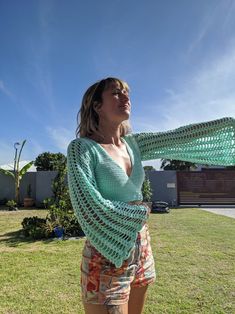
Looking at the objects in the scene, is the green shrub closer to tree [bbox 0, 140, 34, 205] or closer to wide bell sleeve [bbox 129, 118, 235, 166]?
wide bell sleeve [bbox 129, 118, 235, 166]

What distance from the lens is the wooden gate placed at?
18.5 m

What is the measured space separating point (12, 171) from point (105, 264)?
18.5 metres

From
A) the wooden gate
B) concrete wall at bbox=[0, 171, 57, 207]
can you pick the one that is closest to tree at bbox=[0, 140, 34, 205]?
concrete wall at bbox=[0, 171, 57, 207]

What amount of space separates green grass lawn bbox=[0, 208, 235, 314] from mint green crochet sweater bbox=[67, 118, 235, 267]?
2.48 m

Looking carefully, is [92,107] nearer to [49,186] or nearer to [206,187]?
[49,186]

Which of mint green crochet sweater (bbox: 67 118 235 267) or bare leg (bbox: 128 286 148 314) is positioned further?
bare leg (bbox: 128 286 148 314)

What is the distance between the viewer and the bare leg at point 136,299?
62.1 inches

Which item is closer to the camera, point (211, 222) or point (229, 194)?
point (211, 222)

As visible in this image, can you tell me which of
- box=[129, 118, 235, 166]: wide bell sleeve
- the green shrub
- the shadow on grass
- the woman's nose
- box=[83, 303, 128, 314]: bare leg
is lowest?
the shadow on grass

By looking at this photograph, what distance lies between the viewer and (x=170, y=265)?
5508 millimetres

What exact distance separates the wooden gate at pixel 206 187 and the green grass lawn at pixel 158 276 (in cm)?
1013

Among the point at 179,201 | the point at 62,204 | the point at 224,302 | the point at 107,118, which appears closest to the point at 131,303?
the point at 107,118

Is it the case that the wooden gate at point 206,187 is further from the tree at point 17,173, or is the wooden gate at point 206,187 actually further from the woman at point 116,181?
the woman at point 116,181

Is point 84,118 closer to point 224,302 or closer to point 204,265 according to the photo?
point 224,302
